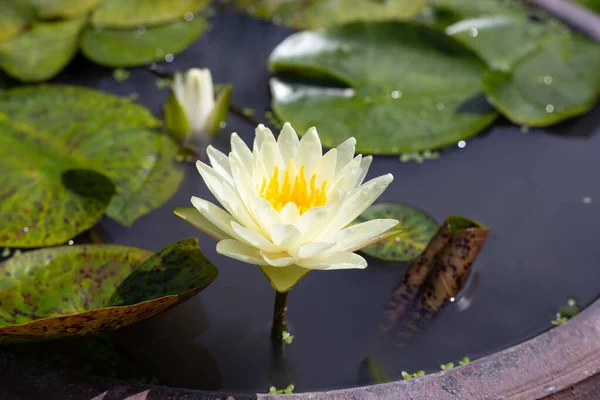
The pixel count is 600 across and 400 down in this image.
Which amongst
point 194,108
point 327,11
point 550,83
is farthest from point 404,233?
point 327,11

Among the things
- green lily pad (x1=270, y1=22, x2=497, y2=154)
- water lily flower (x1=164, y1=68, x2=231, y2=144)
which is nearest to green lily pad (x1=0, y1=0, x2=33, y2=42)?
water lily flower (x1=164, y1=68, x2=231, y2=144)

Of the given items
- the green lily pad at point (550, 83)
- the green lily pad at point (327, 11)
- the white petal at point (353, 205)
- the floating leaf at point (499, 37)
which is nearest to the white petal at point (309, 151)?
the white petal at point (353, 205)

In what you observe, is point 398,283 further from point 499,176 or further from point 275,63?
point 275,63

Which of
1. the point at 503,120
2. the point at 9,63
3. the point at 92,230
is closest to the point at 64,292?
the point at 92,230

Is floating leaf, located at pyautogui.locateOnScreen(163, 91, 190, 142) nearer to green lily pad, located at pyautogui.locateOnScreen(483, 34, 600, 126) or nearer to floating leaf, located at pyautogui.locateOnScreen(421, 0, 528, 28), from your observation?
green lily pad, located at pyautogui.locateOnScreen(483, 34, 600, 126)

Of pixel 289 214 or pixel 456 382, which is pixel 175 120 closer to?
pixel 289 214

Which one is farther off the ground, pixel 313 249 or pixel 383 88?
pixel 313 249
